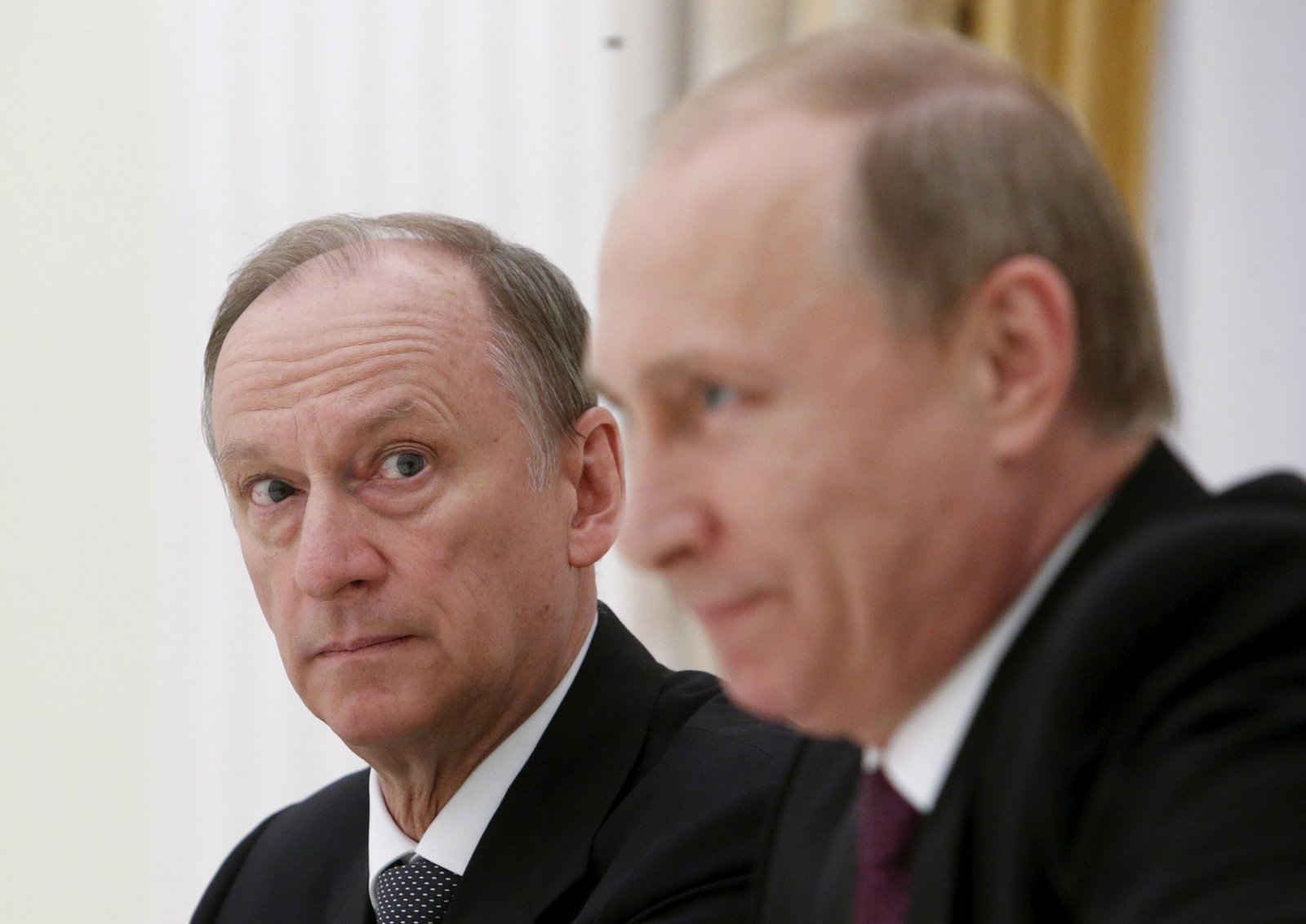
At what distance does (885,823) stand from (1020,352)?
267mm

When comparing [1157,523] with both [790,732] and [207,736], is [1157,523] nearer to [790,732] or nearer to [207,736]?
[790,732]

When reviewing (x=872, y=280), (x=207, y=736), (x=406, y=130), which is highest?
(x=872, y=280)

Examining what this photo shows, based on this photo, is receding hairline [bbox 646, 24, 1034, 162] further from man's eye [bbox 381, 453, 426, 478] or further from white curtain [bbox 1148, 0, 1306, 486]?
white curtain [bbox 1148, 0, 1306, 486]

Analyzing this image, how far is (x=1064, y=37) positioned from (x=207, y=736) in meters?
1.93

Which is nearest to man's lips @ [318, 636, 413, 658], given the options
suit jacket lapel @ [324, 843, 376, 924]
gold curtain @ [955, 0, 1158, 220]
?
suit jacket lapel @ [324, 843, 376, 924]

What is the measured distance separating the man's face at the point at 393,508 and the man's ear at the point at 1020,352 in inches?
32.7

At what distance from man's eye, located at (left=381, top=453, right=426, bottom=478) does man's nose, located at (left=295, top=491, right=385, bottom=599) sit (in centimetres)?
5

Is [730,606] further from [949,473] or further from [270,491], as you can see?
[270,491]

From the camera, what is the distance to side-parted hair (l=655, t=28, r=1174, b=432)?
73 centimetres

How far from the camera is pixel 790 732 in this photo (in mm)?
1498

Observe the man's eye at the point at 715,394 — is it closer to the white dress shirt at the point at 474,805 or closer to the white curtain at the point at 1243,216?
Answer: the white dress shirt at the point at 474,805

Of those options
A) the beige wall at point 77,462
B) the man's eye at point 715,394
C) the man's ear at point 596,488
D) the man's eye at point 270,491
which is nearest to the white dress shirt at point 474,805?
the man's ear at point 596,488

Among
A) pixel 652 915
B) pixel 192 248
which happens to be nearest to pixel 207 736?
pixel 192 248

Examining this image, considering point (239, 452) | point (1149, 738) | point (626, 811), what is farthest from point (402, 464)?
point (1149, 738)
